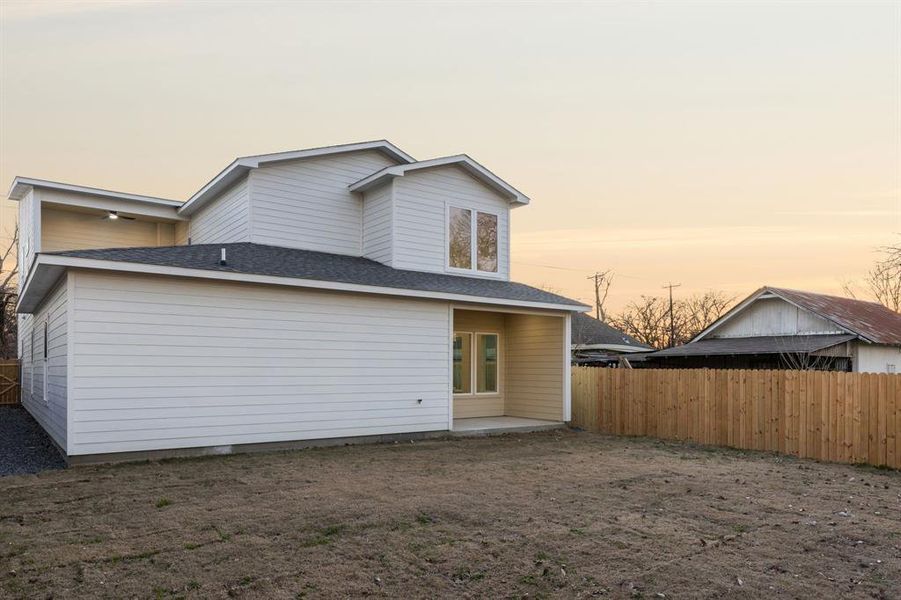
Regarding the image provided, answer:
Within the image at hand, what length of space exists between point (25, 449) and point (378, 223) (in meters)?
7.85

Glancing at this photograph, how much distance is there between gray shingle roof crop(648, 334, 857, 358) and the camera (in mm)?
19094

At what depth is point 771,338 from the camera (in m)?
21.9

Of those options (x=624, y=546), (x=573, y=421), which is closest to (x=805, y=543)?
(x=624, y=546)

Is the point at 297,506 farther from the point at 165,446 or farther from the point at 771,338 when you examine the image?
the point at 771,338

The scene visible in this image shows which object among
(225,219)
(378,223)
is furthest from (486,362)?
(225,219)

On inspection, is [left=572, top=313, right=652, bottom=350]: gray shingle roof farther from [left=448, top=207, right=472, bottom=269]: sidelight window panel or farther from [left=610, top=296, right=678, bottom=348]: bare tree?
[left=448, top=207, right=472, bottom=269]: sidelight window panel

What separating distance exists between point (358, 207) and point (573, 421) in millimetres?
7426

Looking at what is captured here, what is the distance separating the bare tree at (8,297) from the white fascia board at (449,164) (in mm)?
24793

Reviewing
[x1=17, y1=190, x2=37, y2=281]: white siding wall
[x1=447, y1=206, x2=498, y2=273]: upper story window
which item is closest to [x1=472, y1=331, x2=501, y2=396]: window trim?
[x1=447, y1=206, x2=498, y2=273]: upper story window

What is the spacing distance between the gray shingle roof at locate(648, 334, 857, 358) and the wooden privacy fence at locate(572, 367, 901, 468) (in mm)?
7292

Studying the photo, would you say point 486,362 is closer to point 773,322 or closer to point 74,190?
point 74,190

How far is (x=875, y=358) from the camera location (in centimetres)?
2023

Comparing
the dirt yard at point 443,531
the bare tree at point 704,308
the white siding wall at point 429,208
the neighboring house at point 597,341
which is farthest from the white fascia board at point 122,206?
the bare tree at point 704,308

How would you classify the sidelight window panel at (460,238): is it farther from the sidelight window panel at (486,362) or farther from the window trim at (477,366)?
the sidelight window panel at (486,362)
